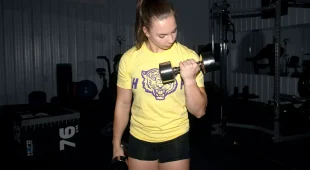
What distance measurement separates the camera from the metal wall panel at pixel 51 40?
7.30 meters

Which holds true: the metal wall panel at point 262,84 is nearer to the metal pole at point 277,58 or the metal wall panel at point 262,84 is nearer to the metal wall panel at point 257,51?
the metal wall panel at point 257,51

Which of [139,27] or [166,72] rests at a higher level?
[139,27]

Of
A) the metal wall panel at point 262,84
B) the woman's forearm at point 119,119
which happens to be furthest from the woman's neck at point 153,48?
the metal wall panel at point 262,84

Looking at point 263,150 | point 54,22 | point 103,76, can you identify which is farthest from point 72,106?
point 263,150

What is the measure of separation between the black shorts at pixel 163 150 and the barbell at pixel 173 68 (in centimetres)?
37

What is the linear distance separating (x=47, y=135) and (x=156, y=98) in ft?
8.72

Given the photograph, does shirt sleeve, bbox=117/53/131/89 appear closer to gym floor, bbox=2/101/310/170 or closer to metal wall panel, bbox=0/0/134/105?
gym floor, bbox=2/101/310/170

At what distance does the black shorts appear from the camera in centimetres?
164

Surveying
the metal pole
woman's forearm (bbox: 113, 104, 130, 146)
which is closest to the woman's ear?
woman's forearm (bbox: 113, 104, 130, 146)

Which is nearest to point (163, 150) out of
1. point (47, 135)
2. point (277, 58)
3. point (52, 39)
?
point (47, 135)

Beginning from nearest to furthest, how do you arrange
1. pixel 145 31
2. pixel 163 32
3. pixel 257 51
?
pixel 163 32 < pixel 145 31 < pixel 257 51

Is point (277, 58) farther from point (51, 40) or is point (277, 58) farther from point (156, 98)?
point (51, 40)

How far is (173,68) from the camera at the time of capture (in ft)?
4.95

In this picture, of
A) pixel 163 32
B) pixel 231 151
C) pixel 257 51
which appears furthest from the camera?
pixel 257 51
